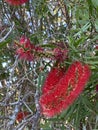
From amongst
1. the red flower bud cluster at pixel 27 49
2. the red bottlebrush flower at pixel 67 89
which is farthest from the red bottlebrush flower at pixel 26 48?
the red bottlebrush flower at pixel 67 89

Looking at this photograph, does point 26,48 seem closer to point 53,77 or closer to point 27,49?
point 27,49

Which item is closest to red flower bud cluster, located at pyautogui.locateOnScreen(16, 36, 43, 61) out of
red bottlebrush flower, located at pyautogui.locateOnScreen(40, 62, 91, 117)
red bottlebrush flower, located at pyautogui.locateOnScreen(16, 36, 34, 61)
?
red bottlebrush flower, located at pyautogui.locateOnScreen(16, 36, 34, 61)

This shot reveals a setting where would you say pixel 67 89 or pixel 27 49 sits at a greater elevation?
pixel 27 49

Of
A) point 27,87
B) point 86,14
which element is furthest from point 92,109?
point 27,87

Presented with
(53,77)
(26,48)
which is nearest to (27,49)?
(26,48)

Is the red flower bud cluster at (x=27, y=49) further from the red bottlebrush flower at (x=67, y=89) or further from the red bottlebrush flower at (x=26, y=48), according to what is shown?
the red bottlebrush flower at (x=67, y=89)

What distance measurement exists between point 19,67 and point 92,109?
67 centimetres

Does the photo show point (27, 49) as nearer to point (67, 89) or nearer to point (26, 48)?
point (26, 48)

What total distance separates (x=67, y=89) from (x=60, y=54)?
97mm

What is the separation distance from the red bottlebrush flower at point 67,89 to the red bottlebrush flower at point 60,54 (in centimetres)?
3

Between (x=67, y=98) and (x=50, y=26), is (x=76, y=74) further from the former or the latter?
(x=50, y=26)

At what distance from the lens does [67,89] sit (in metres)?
1.01

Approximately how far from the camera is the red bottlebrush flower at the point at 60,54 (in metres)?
1.00

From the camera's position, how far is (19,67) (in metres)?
1.92
